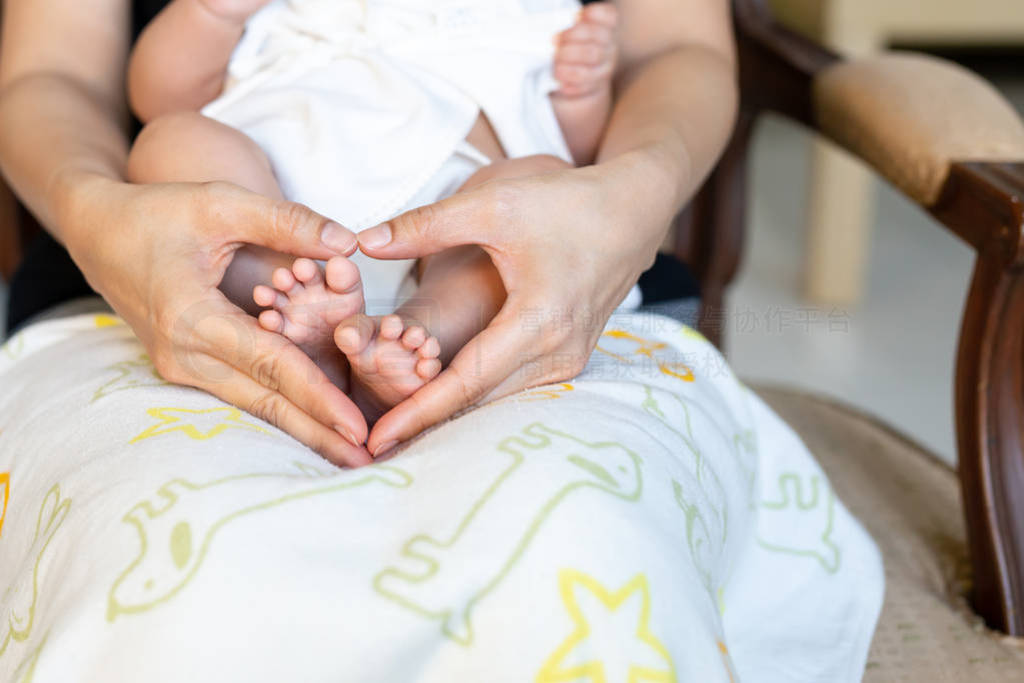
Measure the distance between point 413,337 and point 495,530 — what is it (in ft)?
0.45

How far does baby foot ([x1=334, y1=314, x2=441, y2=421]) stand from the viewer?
19.3 inches

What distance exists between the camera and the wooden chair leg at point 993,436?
656 mm

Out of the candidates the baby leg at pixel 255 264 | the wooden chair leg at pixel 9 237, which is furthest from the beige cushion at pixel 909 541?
the wooden chair leg at pixel 9 237

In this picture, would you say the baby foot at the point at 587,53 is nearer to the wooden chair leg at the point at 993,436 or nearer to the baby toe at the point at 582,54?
the baby toe at the point at 582,54

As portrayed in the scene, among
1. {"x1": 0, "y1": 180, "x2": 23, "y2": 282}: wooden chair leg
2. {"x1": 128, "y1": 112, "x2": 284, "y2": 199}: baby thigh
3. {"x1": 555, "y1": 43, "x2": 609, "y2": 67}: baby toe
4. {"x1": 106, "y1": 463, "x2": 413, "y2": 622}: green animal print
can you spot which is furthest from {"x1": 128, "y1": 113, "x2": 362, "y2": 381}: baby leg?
{"x1": 0, "y1": 180, "x2": 23, "y2": 282}: wooden chair leg

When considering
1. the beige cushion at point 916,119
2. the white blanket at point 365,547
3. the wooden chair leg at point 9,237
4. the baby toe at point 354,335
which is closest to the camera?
the white blanket at point 365,547

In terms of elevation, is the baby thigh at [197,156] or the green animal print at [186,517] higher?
the baby thigh at [197,156]

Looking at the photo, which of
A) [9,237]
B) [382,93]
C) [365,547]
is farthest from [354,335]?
[9,237]

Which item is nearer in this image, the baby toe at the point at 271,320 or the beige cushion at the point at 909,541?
the baby toe at the point at 271,320

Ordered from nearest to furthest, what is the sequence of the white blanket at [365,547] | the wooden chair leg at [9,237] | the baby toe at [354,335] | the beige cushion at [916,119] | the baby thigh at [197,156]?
the white blanket at [365,547], the baby toe at [354,335], the baby thigh at [197,156], the beige cushion at [916,119], the wooden chair leg at [9,237]

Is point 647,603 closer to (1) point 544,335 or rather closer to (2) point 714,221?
(1) point 544,335

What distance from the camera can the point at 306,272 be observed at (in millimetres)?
500

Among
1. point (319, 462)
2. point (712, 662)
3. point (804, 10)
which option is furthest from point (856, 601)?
point (804, 10)

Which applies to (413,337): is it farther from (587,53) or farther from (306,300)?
(587,53)
